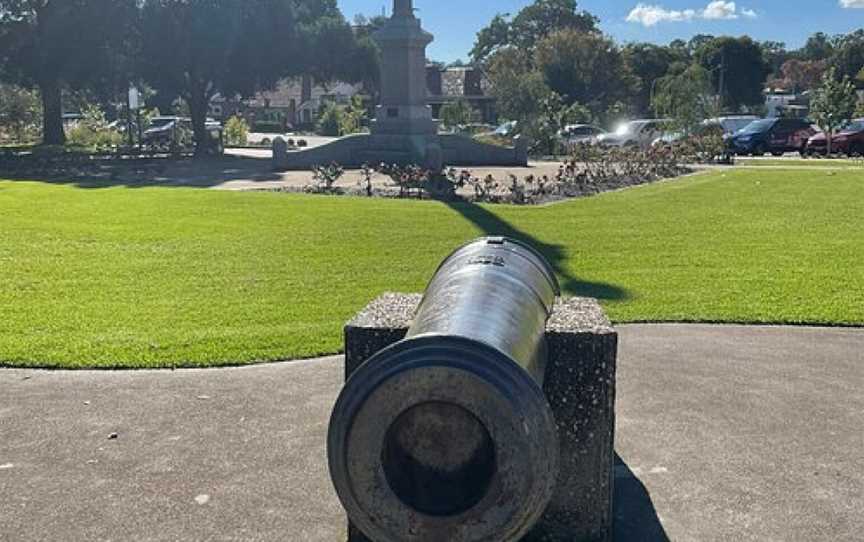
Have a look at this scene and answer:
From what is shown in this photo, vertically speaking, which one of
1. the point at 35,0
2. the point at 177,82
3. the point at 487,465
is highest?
the point at 35,0

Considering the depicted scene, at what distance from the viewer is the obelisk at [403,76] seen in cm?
2841

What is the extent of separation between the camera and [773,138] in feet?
127

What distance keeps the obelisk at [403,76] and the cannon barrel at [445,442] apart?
1021 inches

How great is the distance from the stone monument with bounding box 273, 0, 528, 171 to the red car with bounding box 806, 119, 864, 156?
14.2m

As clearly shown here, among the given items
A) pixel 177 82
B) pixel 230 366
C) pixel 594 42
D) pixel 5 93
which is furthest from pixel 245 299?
pixel 594 42

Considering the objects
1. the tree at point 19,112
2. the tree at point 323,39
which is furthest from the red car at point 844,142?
the tree at point 19,112

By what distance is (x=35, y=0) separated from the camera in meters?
38.2

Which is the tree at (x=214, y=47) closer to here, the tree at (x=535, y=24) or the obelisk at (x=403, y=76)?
the obelisk at (x=403, y=76)

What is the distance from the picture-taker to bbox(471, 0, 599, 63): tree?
8831cm

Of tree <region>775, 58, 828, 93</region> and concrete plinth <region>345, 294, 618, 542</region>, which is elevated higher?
tree <region>775, 58, 828, 93</region>

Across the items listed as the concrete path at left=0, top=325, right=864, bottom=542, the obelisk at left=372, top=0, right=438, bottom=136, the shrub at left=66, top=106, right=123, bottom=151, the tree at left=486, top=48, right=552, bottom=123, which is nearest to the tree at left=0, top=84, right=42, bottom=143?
the shrub at left=66, top=106, right=123, bottom=151

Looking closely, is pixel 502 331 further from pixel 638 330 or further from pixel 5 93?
pixel 5 93

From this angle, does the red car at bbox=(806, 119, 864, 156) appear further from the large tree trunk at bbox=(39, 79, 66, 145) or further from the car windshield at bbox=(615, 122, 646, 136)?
the large tree trunk at bbox=(39, 79, 66, 145)

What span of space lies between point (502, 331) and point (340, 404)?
0.71 meters
